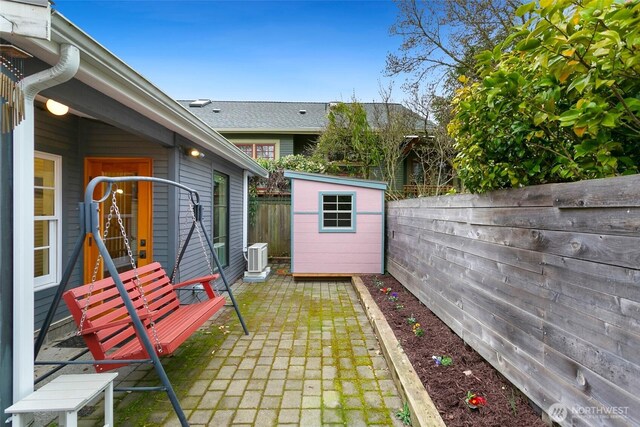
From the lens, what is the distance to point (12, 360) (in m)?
1.73

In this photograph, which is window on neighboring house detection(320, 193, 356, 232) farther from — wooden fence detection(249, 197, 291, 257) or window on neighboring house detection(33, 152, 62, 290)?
window on neighboring house detection(33, 152, 62, 290)

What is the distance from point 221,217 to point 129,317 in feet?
12.7

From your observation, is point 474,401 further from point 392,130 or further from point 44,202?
point 392,130

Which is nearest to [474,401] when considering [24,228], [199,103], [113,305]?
[113,305]

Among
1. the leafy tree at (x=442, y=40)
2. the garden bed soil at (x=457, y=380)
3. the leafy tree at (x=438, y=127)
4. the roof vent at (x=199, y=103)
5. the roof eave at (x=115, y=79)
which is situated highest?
the roof vent at (x=199, y=103)

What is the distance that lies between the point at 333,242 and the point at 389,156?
16.0ft

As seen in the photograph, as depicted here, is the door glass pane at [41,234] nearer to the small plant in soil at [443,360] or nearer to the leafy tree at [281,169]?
the small plant in soil at [443,360]

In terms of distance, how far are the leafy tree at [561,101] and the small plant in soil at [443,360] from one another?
1.51 m

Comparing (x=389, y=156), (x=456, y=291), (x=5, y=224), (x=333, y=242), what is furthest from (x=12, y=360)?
(x=389, y=156)

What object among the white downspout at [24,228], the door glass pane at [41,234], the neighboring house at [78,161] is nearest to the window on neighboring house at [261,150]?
the neighboring house at [78,161]

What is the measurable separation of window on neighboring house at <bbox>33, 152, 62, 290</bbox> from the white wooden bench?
2074 millimetres

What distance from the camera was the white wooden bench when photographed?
5.30ft

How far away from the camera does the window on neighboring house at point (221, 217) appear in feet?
19.1

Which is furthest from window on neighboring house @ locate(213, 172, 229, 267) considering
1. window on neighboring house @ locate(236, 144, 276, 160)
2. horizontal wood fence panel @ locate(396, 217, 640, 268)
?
window on neighboring house @ locate(236, 144, 276, 160)
